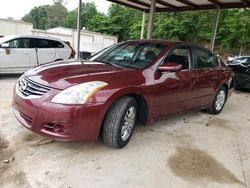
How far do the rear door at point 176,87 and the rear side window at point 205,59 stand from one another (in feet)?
0.78

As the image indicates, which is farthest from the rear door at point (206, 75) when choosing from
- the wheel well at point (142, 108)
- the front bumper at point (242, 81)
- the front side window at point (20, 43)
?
the front side window at point (20, 43)

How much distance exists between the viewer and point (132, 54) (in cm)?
403

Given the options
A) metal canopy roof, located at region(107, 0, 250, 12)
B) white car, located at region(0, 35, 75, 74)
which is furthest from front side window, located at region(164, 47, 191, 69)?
white car, located at region(0, 35, 75, 74)

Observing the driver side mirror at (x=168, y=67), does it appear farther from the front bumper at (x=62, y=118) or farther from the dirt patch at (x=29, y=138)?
the dirt patch at (x=29, y=138)

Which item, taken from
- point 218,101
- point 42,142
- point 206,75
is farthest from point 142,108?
point 218,101

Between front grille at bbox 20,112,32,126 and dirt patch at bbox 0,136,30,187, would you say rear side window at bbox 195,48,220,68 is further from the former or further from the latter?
dirt patch at bbox 0,136,30,187

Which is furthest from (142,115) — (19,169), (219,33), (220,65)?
(219,33)

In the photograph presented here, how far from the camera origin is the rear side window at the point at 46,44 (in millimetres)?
8188

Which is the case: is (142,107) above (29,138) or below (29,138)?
above

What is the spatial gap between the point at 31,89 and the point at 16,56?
5.37 meters

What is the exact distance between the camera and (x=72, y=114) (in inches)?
108

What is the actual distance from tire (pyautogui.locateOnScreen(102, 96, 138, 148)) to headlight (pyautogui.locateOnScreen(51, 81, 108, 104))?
0.38 metres

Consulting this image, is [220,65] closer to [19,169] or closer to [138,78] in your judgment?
[138,78]

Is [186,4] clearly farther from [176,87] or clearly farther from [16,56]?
[176,87]
